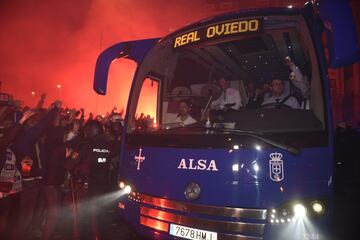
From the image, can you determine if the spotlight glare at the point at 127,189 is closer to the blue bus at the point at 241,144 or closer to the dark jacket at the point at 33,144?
the blue bus at the point at 241,144

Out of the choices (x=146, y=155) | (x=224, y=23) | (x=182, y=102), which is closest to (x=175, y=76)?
(x=182, y=102)

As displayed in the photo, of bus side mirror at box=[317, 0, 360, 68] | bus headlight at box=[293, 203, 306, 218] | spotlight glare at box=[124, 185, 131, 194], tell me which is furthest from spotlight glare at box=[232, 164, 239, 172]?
spotlight glare at box=[124, 185, 131, 194]

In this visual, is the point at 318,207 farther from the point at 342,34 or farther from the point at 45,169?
the point at 45,169

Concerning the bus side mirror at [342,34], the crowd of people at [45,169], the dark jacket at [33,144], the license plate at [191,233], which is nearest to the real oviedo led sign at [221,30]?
the bus side mirror at [342,34]

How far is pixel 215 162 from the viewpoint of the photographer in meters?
3.04

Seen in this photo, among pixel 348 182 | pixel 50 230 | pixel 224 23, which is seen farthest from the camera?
pixel 50 230

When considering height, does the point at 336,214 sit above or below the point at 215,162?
below

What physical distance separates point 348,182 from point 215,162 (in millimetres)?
1544

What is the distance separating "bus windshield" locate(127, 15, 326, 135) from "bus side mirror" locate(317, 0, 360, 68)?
1.81 feet

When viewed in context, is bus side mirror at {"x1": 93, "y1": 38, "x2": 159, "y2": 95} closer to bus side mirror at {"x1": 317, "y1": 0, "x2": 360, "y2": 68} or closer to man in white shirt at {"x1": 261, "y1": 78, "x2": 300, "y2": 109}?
man in white shirt at {"x1": 261, "y1": 78, "x2": 300, "y2": 109}

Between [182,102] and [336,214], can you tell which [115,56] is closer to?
[182,102]

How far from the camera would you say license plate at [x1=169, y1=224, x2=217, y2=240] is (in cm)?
297

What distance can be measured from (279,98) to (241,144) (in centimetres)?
110

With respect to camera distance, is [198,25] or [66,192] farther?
[66,192]
